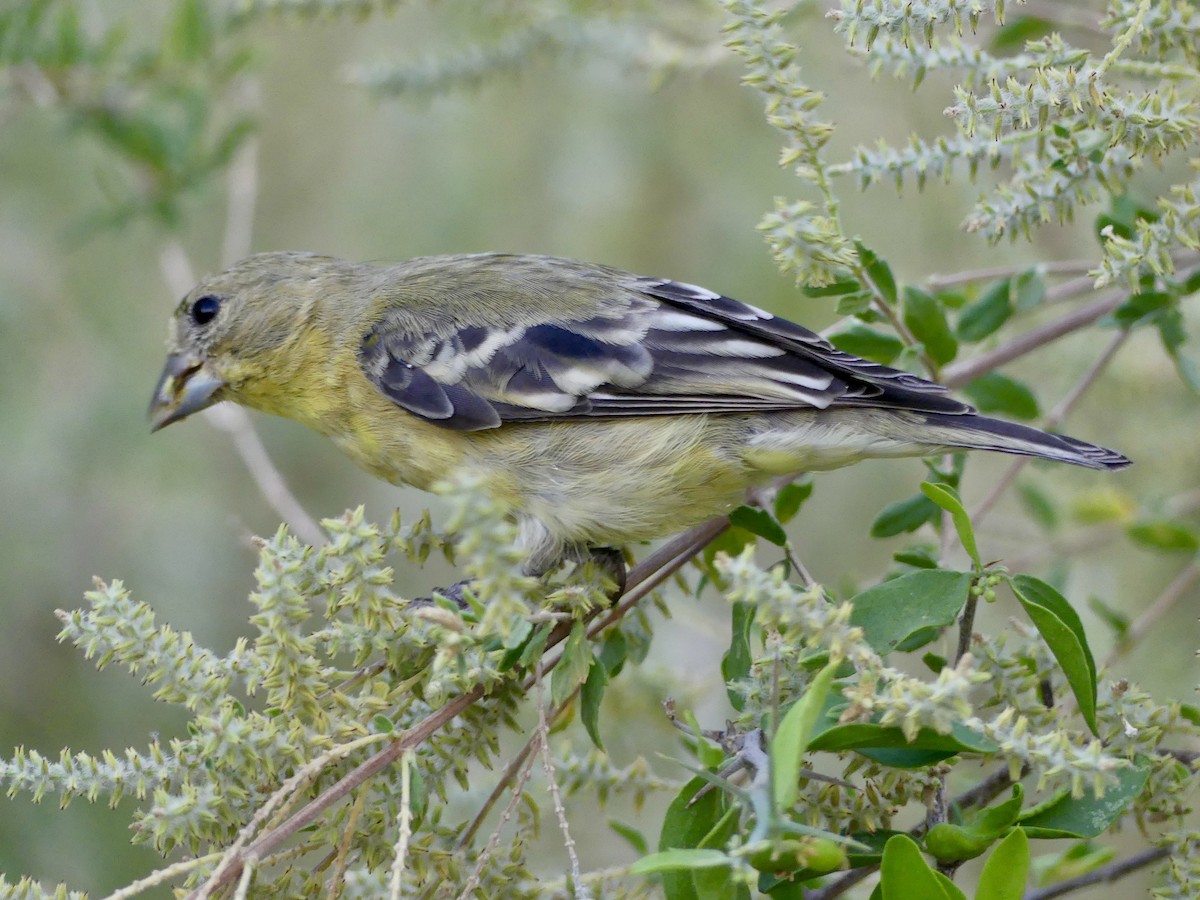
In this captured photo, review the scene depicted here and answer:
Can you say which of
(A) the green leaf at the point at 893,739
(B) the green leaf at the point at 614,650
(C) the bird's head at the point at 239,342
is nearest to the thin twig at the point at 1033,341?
(B) the green leaf at the point at 614,650

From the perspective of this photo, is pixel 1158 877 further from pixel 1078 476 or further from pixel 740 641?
pixel 1078 476

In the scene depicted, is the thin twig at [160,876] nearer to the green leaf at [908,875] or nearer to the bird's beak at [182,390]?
the green leaf at [908,875]

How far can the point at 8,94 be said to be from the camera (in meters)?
3.69

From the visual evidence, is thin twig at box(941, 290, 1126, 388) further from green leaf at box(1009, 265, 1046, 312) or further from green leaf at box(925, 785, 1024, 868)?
green leaf at box(925, 785, 1024, 868)

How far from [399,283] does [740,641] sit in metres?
1.85

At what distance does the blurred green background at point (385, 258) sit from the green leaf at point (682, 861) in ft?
5.89

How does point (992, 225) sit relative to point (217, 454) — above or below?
above

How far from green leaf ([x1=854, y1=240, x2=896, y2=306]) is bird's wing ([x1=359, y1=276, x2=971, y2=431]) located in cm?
20

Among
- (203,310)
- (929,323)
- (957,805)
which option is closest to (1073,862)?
(957,805)

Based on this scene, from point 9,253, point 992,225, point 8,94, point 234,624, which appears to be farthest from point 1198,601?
point 9,253

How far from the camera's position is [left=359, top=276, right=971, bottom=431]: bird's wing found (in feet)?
9.23

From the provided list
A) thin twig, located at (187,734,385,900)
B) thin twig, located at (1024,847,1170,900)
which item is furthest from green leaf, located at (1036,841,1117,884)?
thin twig, located at (187,734,385,900)

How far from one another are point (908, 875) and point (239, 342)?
276 centimetres

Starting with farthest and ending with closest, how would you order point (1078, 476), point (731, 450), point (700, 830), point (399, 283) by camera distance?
point (1078, 476) < point (399, 283) < point (731, 450) < point (700, 830)
